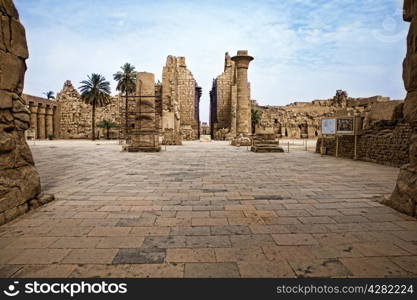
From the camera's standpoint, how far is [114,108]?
37094mm

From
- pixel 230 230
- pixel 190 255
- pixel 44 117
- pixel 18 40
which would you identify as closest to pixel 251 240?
pixel 230 230

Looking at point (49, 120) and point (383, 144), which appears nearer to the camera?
point (383, 144)

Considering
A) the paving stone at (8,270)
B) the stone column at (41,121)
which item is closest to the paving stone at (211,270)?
the paving stone at (8,270)

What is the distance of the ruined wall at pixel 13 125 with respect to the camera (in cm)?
319

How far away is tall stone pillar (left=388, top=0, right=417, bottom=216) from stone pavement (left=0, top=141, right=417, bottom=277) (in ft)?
0.71

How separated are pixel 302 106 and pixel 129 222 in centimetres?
4152

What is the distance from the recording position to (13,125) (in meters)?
3.45

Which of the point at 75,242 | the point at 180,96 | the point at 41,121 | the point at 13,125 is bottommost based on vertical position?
the point at 75,242

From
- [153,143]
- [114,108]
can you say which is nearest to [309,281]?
[153,143]

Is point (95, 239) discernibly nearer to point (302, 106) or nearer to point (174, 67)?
point (174, 67)

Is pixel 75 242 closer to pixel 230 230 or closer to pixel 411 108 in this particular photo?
pixel 230 230

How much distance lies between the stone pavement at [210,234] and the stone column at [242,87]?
1860 cm

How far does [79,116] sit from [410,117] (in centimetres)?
4071

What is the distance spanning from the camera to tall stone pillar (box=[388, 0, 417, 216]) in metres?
3.42
